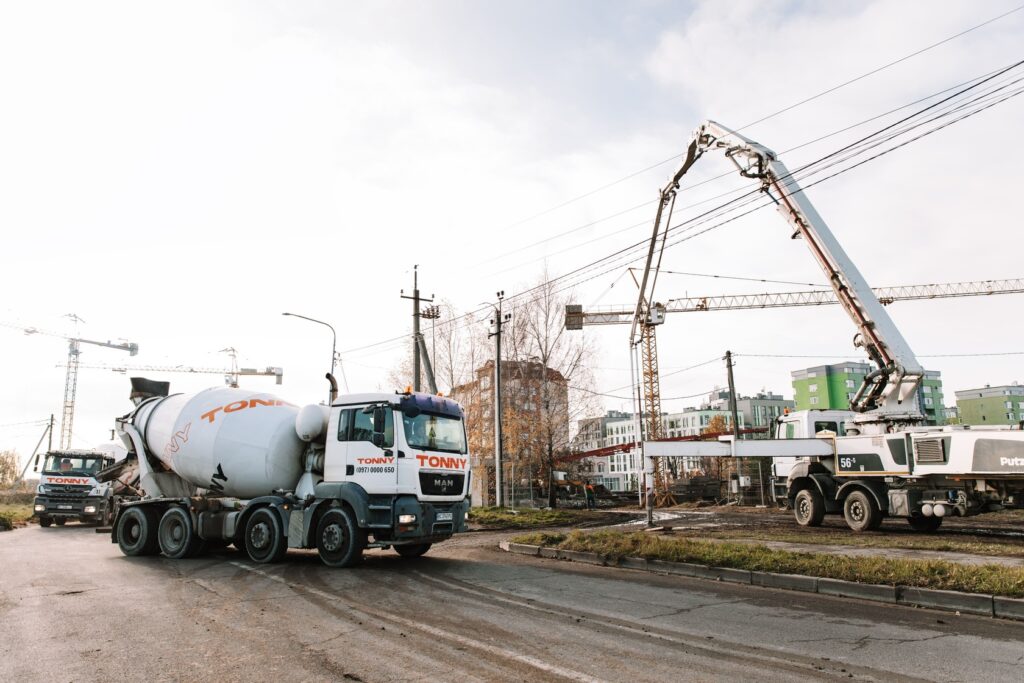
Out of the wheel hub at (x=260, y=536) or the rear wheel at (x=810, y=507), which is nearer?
the wheel hub at (x=260, y=536)

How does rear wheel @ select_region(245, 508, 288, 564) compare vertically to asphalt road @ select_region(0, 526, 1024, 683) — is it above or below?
above

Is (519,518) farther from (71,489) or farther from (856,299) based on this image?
(71,489)

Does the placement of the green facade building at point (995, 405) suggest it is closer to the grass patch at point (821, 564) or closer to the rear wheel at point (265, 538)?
the grass patch at point (821, 564)

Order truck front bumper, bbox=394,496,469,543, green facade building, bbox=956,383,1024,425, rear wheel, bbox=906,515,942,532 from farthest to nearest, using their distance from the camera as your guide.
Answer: green facade building, bbox=956,383,1024,425 < rear wheel, bbox=906,515,942,532 < truck front bumper, bbox=394,496,469,543

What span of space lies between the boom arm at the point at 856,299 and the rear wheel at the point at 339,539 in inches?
499

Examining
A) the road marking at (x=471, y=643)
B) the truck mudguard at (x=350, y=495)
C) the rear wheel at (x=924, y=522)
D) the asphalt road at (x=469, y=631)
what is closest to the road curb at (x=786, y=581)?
the asphalt road at (x=469, y=631)

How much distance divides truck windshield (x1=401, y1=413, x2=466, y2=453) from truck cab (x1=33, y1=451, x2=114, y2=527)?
18238 millimetres

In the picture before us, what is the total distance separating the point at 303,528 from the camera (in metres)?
11.9

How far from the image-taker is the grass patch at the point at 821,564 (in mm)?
8094

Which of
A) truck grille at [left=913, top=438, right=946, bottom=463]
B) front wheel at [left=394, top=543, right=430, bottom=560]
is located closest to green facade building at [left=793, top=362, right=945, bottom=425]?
truck grille at [left=913, top=438, right=946, bottom=463]

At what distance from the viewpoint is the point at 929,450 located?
577 inches

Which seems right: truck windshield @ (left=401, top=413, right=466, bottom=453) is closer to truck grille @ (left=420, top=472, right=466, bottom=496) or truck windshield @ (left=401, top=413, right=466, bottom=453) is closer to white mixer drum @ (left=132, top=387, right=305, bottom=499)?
truck grille @ (left=420, top=472, right=466, bottom=496)

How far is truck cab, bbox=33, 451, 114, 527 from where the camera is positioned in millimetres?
24750

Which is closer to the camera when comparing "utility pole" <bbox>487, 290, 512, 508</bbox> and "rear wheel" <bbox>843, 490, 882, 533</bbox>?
"rear wheel" <bbox>843, 490, 882, 533</bbox>
